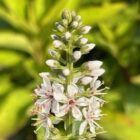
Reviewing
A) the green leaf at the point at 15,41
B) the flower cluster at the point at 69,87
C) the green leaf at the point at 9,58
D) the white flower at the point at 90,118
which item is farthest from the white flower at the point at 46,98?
the green leaf at the point at 9,58

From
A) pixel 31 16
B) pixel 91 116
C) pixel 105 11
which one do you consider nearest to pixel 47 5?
pixel 31 16

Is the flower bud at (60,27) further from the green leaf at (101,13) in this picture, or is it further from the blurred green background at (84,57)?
the green leaf at (101,13)

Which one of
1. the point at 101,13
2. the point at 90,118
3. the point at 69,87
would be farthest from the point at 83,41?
the point at 101,13

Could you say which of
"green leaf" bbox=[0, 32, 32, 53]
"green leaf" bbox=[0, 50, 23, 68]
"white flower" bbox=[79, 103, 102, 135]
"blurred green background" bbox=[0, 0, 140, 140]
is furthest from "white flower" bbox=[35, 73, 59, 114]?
"green leaf" bbox=[0, 50, 23, 68]

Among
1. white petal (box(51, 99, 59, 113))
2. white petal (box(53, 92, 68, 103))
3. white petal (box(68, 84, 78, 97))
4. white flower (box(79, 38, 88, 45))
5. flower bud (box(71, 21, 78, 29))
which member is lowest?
white petal (box(51, 99, 59, 113))

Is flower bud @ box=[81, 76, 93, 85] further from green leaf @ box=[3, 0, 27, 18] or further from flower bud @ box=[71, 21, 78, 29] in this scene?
green leaf @ box=[3, 0, 27, 18]

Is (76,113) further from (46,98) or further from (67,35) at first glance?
(67,35)
